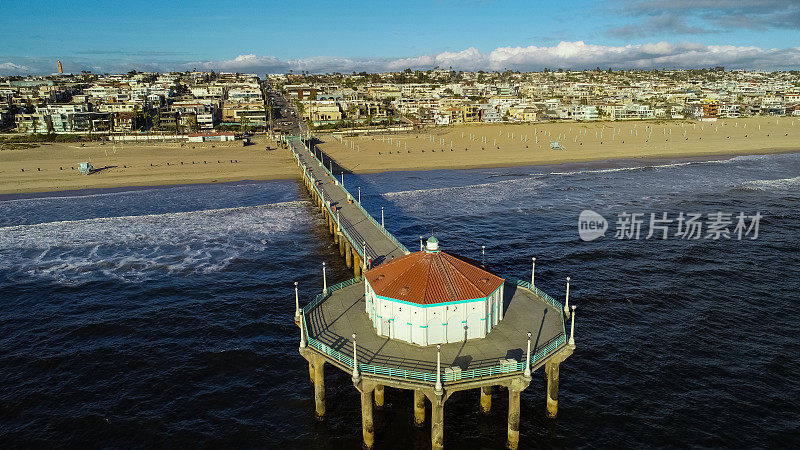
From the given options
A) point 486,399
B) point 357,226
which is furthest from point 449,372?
point 357,226

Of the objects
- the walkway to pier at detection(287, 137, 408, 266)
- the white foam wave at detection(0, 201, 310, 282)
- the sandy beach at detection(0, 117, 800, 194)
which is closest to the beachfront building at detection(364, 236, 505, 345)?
the walkway to pier at detection(287, 137, 408, 266)

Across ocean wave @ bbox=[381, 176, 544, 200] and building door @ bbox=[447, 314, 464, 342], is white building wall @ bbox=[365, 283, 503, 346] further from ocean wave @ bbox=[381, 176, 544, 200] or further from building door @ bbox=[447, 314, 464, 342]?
ocean wave @ bbox=[381, 176, 544, 200]

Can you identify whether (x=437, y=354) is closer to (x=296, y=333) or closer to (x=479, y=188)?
(x=296, y=333)

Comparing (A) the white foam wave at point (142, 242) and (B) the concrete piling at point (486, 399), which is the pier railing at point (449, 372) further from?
(A) the white foam wave at point (142, 242)

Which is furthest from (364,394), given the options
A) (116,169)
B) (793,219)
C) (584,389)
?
(116,169)

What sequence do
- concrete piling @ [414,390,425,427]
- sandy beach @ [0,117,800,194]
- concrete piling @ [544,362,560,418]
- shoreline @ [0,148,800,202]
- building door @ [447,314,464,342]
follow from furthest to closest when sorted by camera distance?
sandy beach @ [0,117,800,194], shoreline @ [0,148,800,202], concrete piling @ [544,362,560,418], concrete piling @ [414,390,425,427], building door @ [447,314,464,342]

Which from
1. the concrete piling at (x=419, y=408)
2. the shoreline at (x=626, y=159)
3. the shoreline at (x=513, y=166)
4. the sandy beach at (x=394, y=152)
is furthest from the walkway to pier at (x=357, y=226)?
the sandy beach at (x=394, y=152)
